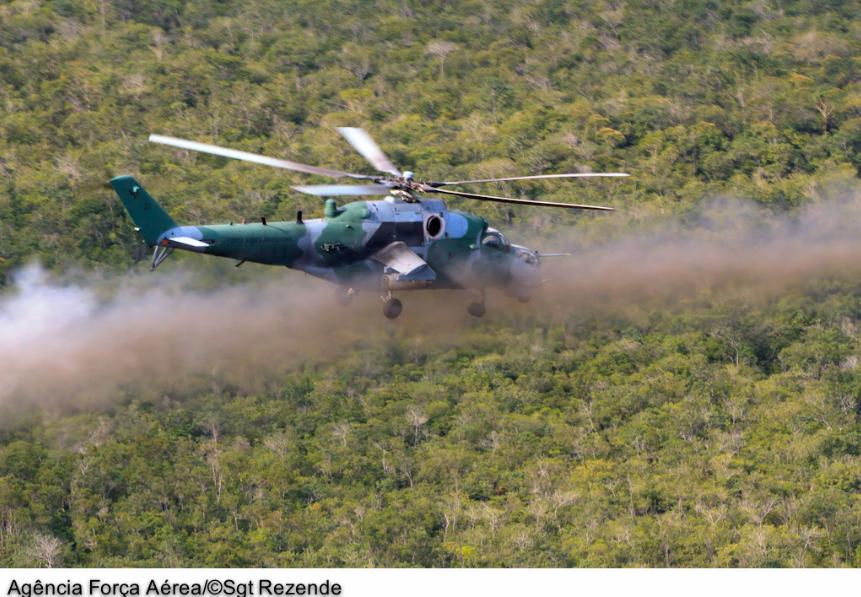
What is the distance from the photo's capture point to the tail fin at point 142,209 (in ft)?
140

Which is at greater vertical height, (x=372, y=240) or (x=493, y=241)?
(x=372, y=240)

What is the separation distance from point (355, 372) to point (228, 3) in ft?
167

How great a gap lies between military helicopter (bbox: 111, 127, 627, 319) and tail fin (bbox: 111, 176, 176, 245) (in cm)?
2

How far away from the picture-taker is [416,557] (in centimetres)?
7769

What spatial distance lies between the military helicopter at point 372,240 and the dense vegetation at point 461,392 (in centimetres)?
1760

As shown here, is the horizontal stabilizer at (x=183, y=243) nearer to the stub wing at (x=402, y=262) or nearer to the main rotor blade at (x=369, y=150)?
the main rotor blade at (x=369, y=150)

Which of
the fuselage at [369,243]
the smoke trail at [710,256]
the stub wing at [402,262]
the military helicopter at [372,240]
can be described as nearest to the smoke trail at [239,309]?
the smoke trail at [710,256]

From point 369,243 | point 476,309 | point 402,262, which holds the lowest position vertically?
point 476,309

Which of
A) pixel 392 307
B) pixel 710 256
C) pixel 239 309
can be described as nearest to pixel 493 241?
pixel 392 307

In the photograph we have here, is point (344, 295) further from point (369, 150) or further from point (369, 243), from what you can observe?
point (369, 150)

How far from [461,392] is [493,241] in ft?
125

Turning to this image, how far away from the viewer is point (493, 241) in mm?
47250

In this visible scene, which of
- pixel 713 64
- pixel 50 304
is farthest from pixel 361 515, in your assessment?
pixel 713 64

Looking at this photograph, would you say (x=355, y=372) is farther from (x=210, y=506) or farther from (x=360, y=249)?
(x=360, y=249)
